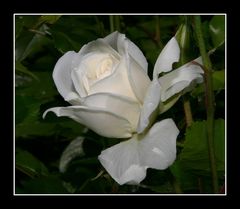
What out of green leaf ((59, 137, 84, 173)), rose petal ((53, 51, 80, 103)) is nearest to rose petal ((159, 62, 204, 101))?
rose petal ((53, 51, 80, 103))

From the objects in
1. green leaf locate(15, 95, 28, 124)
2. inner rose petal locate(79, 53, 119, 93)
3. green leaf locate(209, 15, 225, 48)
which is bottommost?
green leaf locate(15, 95, 28, 124)

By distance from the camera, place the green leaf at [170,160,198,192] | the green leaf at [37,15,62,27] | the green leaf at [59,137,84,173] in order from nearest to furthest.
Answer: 1. the green leaf at [170,160,198,192]
2. the green leaf at [37,15,62,27]
3. the green leaf at [59,137,84,173]

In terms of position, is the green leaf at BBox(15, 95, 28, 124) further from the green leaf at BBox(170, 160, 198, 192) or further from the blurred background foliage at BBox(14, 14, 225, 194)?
the green leaf at BBox(170, 160, 198, 192)

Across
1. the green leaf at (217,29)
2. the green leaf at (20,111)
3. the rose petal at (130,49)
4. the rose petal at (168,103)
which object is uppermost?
the green leaf at (217,29)

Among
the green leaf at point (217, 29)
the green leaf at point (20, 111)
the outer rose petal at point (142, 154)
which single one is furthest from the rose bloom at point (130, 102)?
the green leaf at point (20, 111)

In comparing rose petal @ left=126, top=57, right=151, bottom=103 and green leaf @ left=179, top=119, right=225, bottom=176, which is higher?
rose petal @ left=126, top=57, right=151, bottom=103

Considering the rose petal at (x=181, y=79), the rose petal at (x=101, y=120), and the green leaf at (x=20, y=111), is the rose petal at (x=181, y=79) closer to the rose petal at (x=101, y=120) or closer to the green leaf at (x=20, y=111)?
the rose petal at (x=101, y=120)

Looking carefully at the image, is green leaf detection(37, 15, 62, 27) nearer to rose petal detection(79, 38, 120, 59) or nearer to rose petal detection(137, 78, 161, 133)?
rose petal detection(79, 38, 120, 59)

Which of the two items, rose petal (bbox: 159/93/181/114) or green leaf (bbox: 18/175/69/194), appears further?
green leaf (bbox: 18/175/69/194)

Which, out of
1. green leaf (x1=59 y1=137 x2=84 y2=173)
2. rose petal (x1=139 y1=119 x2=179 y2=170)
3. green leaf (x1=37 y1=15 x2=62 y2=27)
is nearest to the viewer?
rose petal (x1=139 y1=119 x2=179 y2=170)
